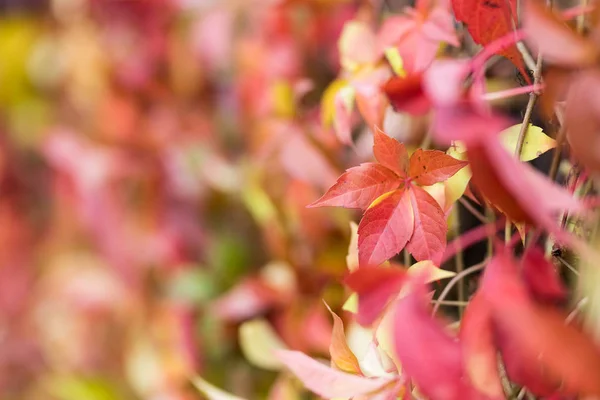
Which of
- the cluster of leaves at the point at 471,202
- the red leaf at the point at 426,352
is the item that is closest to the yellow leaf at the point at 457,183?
the cluster of leaves at the point at 471,202

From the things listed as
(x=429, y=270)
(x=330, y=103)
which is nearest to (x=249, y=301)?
(x=330, y=103)

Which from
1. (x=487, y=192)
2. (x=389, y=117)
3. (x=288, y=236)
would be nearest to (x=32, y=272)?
(x=288, y=236)

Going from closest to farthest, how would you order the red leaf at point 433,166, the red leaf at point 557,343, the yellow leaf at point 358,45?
1. the red leaf at point 557,343
2. the red leaf at point 433,166
3. the yellow leaf at point 358,45

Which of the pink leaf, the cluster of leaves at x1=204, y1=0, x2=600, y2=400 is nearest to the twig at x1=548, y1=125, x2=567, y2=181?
the cluster of leaves at x1=204, y1=0, x2=600, y2=400

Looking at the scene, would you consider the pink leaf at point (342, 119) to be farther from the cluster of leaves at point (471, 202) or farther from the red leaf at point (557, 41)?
the red leaf at point (557, 41)

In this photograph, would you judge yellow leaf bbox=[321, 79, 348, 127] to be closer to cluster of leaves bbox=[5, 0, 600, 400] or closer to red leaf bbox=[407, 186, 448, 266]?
cluster of leaves bbox=[5, 0, 600, 400]

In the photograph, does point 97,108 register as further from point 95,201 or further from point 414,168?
point 414,168
